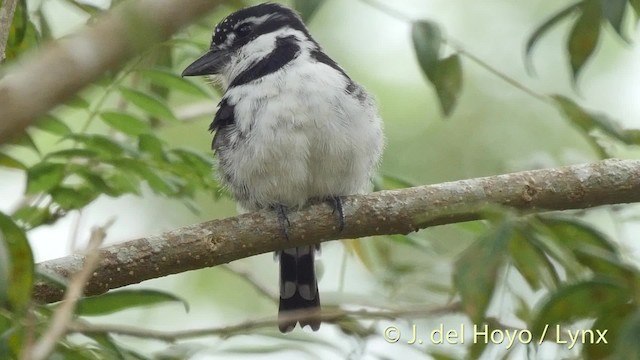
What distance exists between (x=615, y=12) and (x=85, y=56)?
1324 millimetres

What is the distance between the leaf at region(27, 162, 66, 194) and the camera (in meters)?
2.74

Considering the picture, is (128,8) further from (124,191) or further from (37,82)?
(124,191)

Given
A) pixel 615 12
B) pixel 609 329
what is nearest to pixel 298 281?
pixel 609 329

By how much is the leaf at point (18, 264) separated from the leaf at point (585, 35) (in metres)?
1.32

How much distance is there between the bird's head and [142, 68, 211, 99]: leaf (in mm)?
395

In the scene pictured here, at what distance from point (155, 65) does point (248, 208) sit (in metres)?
0.55

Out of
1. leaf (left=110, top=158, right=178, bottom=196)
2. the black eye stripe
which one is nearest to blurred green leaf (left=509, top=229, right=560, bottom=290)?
leaf (left=110, top=158, right=178, bottom=196)

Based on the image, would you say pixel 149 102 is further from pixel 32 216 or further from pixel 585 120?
pixel 585 120

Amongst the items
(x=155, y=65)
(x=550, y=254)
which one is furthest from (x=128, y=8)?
(x=155, y=65)

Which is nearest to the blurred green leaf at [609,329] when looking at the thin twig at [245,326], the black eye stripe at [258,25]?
the thin twig at [245,326]

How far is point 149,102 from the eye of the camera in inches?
117

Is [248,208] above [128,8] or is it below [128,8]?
below

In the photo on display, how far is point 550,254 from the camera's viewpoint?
2.21 metres

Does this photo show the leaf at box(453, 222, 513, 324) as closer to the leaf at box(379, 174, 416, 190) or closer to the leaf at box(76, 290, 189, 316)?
the leaf at box(76, 290, 189, 316)
